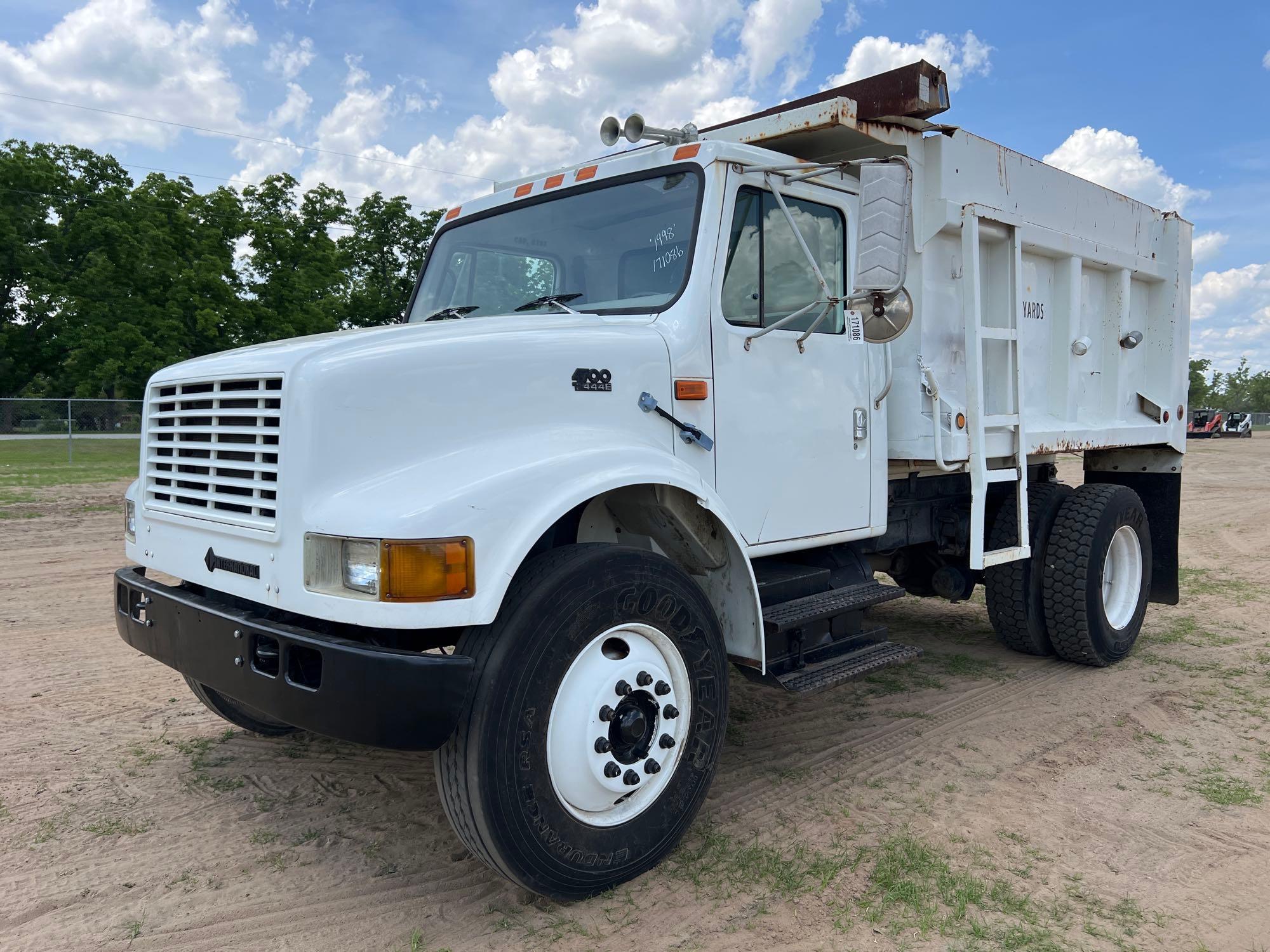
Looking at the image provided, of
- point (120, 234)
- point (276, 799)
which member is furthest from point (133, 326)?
point (276, 799)

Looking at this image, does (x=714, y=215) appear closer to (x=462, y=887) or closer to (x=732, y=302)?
(x=732, y=302)

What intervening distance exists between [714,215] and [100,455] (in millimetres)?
20066

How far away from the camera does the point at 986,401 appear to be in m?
5.09

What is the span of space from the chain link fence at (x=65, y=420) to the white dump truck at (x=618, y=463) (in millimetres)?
18798

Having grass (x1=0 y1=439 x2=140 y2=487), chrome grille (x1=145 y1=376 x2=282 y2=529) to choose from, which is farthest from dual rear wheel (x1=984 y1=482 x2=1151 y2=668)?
grass (x1=0 y1=439 x2=140 y2=487)

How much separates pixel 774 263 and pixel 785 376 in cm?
48

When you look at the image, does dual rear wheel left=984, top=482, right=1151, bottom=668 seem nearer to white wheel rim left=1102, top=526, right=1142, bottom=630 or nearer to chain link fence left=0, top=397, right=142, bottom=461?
white wheel rim left=1102, top=526, right=1142, bottom=630

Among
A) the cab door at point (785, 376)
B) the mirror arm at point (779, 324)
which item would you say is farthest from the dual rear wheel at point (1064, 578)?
the mirror arm at point (779, 324)

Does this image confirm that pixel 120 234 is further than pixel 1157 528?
Yes

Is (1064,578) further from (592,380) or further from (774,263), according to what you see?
(592,380)

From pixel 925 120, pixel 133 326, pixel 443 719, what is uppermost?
pixel 133 326

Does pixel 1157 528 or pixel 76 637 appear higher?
pixel 1157 528

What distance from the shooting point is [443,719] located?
264 cm

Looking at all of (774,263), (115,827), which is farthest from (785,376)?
(115,827)
